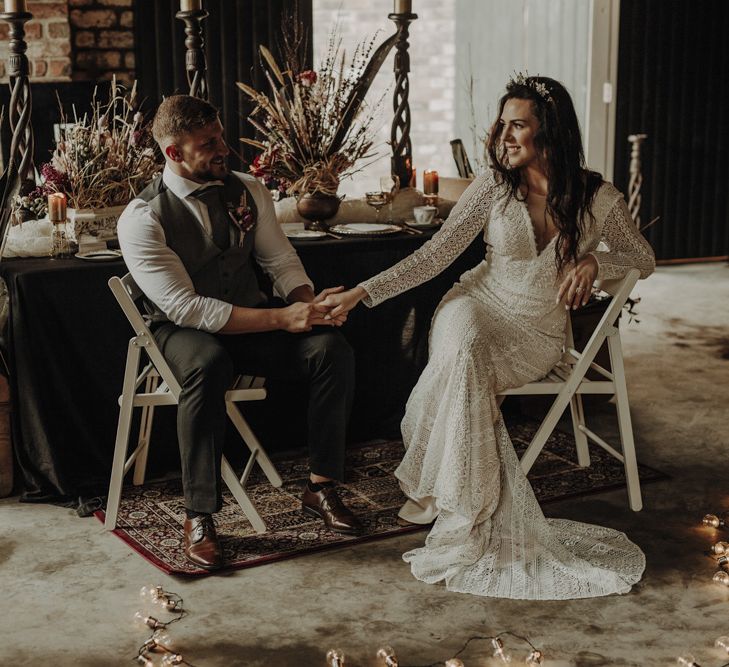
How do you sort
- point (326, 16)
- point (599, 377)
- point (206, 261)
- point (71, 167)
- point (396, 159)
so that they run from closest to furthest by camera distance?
point (206, 261) < point (71, 167) < point (599, 377) < point (396, 159) < point (326, 16)

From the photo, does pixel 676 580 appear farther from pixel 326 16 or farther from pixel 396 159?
pixel 326 16

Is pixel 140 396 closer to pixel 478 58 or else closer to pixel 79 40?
pixel 79 40

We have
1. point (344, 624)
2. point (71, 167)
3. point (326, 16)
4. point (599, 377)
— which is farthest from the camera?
point (326, 16)

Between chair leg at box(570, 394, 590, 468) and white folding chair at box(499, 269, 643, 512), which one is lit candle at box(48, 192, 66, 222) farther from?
chair leg at box(570, 394, 590, 468)

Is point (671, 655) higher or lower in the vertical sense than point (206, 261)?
lower

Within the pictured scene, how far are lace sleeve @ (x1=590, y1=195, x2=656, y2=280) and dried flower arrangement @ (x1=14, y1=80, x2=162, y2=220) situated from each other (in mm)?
1676

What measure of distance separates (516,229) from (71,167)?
1599 mm

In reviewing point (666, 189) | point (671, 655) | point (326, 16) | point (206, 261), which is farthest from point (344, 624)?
point (326, 16)

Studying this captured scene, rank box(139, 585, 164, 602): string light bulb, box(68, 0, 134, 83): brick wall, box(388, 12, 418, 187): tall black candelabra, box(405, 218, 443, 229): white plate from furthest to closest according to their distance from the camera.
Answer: box(68, 0, 134, 83): brick wall → box(388, 12, 418, 187): tall black candelabra → box(405, 218, 443, 229): white plate → box(139, 585, 164, 602): string light bulb

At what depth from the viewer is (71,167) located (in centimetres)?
377

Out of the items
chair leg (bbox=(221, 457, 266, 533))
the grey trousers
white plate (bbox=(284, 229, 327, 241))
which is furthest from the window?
chair leg (bbox=(221, 457, 266, 533))

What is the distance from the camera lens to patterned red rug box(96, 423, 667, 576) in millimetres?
3096

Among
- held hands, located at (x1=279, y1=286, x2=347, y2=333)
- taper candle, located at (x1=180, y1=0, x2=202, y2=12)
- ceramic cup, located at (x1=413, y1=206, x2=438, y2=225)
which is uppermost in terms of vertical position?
taper candle, located at (x1=180, y1=0, x2=202, y2=12)

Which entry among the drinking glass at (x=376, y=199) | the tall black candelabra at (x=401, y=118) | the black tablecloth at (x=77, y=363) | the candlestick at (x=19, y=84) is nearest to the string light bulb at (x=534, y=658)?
the black tablecloth at (x=77, y=363)
